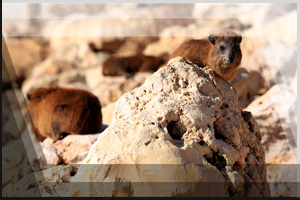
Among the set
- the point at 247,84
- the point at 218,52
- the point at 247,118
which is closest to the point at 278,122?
the point at 247,84

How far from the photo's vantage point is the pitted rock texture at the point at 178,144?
12.7 ft

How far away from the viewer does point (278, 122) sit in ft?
26.9

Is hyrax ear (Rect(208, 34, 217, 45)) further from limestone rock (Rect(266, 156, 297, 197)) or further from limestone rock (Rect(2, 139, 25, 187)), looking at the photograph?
limestone rock (Rect(2, 139, 25, 187))

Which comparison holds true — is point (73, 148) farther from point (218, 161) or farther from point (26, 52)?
point (26, 52)

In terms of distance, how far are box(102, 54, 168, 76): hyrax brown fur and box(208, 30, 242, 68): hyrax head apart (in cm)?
911

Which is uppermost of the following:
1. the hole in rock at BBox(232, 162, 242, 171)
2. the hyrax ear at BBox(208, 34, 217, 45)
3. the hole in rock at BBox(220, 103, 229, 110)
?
the hyrax ear at BBox(208, 34, 217, 45)

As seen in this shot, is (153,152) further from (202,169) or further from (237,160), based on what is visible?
(237,160)

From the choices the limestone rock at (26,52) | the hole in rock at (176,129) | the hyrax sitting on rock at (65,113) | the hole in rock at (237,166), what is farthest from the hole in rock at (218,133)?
the limestone rock at (26,52)

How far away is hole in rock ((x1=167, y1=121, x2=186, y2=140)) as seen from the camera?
4.35 metres

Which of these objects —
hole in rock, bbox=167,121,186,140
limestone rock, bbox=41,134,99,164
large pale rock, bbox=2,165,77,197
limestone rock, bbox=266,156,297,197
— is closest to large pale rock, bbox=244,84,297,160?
limestone rock, bbox=266,156,297,197

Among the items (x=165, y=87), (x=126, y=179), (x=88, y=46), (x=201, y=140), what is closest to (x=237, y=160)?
(x=201, y=140)

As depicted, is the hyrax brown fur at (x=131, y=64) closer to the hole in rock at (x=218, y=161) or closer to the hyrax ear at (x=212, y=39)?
the hyrax ear at (x=212, y=39)

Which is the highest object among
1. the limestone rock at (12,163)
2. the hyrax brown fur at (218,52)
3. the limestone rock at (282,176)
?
the hyrax brown fur at (218,52)

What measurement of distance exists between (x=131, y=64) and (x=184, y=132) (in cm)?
1246
